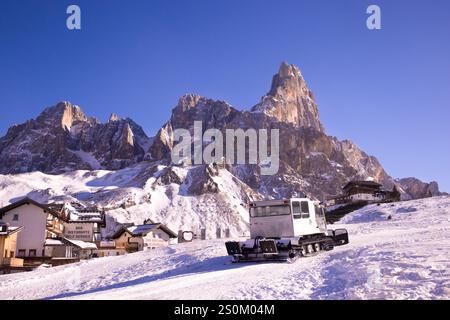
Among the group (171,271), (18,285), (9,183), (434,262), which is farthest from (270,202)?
(9,183)

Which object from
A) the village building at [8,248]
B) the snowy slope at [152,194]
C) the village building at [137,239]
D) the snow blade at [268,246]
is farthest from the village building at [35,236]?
the snowy slope at [152,194]

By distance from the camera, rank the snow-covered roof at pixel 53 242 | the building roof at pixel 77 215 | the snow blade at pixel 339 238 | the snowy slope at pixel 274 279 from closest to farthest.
A: the snowy slope at pixel 274 279
the snow blade at pixel 339 238
the snow-covered roof at pixel 53 242
the building roof at pixel 77 215

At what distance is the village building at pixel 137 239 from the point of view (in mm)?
72688

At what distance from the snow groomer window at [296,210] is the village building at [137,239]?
2088 inches

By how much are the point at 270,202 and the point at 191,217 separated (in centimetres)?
9991

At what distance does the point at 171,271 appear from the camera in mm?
22484

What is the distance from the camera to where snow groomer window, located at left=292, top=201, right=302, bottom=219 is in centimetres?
2373

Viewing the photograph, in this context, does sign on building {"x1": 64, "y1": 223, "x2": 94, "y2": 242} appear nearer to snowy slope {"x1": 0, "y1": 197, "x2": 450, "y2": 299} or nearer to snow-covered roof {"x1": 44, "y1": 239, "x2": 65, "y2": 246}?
snow-covered roof {"x1": 44, "y1": 239, "x2": 65, "y2": 246}

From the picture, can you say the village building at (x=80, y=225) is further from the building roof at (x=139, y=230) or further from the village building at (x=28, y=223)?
the village building at (x=28, y=223)

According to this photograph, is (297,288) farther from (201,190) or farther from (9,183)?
(9,183)

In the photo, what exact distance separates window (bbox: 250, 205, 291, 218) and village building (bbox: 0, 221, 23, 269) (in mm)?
34219

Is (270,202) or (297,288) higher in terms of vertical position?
(270,202)

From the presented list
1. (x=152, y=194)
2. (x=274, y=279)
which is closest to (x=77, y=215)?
(x=152, y=194)

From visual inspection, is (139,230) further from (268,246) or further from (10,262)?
(268,246)
